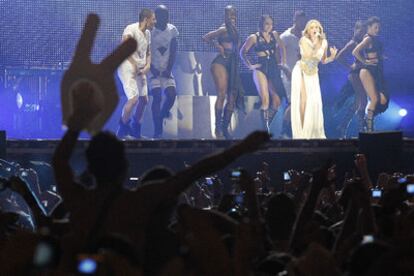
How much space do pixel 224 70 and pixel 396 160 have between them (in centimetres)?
774

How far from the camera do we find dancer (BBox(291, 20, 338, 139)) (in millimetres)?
18062

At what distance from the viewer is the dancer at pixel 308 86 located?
1806cm

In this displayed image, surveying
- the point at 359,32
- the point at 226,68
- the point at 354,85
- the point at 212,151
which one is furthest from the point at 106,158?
the point at 359,32

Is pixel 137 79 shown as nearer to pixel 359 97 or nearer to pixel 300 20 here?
pixel 300 20

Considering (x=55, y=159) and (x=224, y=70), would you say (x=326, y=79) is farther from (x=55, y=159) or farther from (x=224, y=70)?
(x=55, y=159)

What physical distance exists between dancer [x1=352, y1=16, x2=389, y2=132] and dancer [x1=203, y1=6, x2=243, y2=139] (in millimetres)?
2184

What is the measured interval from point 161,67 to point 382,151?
7.58m

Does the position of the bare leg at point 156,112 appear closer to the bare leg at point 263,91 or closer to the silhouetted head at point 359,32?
the bare leg at point 263,91

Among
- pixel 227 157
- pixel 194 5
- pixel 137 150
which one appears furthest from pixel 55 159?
pixel 194 5

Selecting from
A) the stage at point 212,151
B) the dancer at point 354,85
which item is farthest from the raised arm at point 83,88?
the dancer at point 354,85

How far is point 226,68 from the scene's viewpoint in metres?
17.7

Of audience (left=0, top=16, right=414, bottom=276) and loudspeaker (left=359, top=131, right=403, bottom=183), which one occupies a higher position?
audience (left=0, top=16, right=414, bottom=276)

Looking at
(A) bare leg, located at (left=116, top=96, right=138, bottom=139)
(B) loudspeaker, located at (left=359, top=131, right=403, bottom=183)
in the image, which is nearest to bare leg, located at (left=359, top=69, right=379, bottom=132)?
(A) bare leg, located at (left=116, top=96, right=138, bottom=139)

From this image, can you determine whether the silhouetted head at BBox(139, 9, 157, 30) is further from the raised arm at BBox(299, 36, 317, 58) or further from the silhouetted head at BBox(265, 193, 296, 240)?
the silhouetted head at BBox(265, 193, 296, 240)
